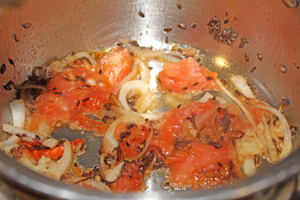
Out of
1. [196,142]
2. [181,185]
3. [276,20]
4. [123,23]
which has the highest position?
[276,20]

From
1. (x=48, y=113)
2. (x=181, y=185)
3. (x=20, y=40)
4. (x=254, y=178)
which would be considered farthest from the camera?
(x=20, y=40)

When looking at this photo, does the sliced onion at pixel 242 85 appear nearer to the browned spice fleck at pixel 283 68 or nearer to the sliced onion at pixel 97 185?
the browned spice fleck at pixel 283 68

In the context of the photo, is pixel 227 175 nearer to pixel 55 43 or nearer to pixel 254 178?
pixel 254 178

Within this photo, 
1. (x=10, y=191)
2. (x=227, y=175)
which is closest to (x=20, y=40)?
(x=10, y=191)

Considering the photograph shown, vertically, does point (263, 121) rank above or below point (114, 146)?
above

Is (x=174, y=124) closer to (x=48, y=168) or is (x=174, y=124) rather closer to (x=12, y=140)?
(x=48, y=168)

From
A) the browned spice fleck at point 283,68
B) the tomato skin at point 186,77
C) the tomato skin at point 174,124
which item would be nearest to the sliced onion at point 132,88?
the tomato skin at point 186,77

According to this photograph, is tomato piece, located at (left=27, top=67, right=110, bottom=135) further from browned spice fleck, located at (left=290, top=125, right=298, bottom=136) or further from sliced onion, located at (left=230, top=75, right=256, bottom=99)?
browned spice fleck, located at (left=290, top=125, right=298, bottom=136)
